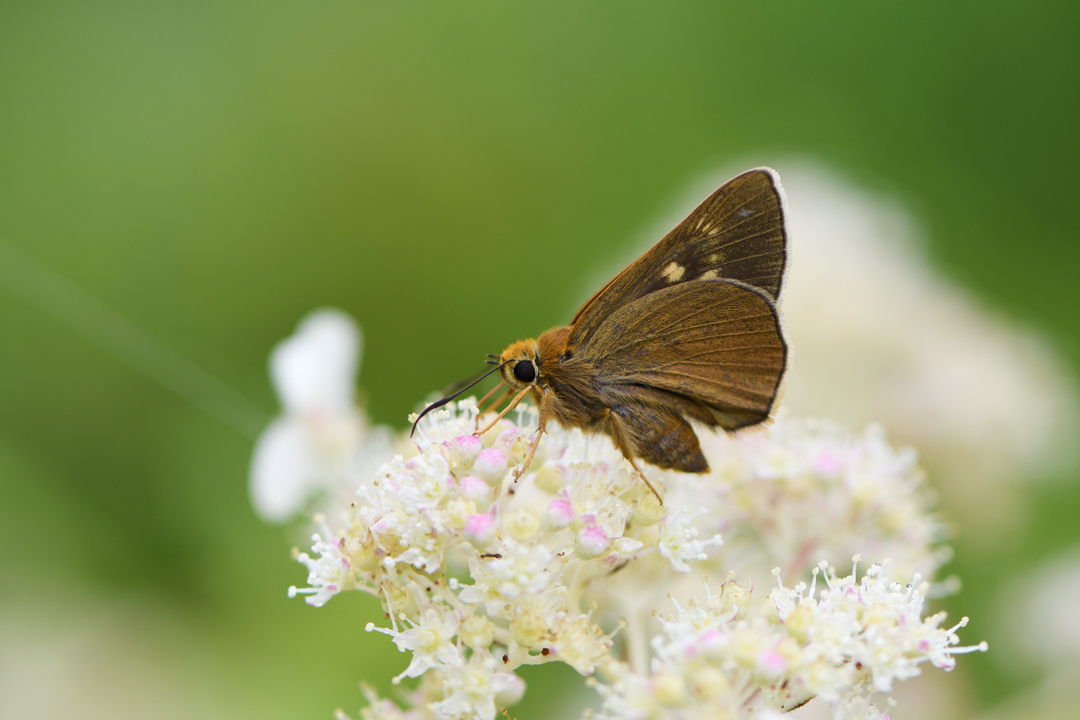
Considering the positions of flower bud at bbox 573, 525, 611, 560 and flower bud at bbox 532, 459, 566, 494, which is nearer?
flower bud at bbox 573, 525, 611, 560

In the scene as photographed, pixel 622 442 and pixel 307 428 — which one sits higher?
pixel 307 428

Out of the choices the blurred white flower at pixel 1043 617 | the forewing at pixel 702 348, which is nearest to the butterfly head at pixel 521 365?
the forewing at pixel 702 348

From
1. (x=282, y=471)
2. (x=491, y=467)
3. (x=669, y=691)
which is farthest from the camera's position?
(x=282, y=471)

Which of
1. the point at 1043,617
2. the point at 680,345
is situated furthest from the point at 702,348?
the point at 1043,617

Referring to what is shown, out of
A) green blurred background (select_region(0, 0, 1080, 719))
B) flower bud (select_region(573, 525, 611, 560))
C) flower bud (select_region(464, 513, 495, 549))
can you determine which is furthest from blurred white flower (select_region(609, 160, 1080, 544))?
flower bud (select_region(464, 513, 495, 549))

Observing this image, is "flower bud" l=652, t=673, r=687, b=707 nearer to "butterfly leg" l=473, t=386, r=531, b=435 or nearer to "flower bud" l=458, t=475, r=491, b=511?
"flower bud" l=458, t=475, r=491, b=511

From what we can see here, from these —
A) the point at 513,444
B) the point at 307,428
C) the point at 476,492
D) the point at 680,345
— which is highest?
the point at 307,428

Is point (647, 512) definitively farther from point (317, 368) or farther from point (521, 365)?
point (317, 368)

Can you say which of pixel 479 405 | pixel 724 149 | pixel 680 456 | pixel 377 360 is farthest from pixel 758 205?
pixel 724 149
